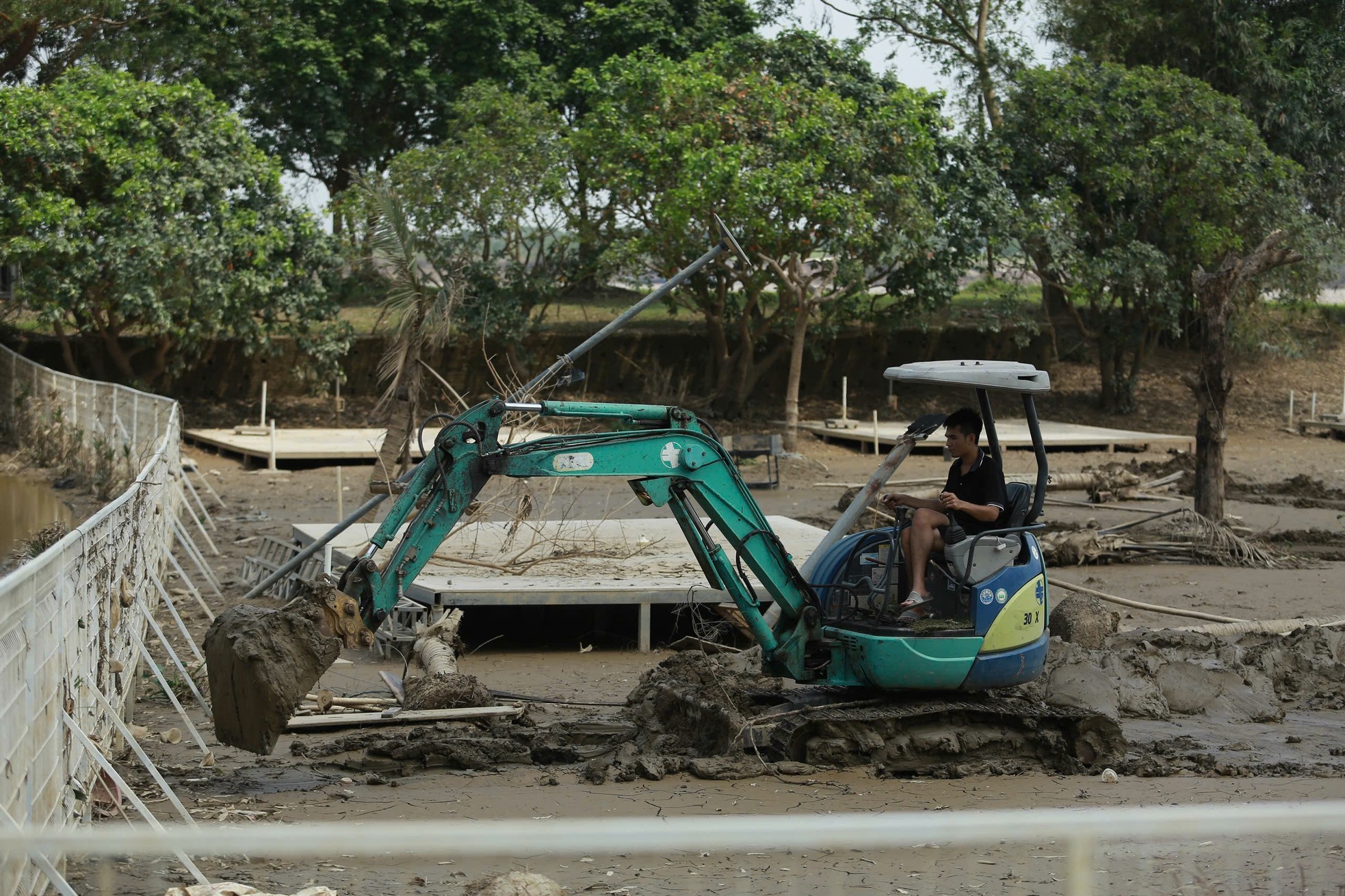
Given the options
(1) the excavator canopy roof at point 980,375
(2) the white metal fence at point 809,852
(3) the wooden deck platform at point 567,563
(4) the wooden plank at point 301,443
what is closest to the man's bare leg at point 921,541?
(1) the excavator canopy roof at point 980,375

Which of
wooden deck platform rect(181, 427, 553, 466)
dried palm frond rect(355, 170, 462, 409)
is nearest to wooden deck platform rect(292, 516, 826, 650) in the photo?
dried palm frond rect(355, 170, 462, 409)

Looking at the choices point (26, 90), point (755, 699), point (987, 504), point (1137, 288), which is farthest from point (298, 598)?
point (1137, 288)

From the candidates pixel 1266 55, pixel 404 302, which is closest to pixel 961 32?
pixel 1266 55

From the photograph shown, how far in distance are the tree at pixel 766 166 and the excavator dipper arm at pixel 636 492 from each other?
15193 millimetres

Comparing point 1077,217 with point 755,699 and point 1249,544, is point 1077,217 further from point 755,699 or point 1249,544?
point 755,699

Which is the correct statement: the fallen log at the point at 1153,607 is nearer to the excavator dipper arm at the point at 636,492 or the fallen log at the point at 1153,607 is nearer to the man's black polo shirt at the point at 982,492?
the man's black polo shirt at the point at 982,492

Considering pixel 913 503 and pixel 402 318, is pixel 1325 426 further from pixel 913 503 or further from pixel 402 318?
pixel 913 503

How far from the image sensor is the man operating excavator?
24.3ft

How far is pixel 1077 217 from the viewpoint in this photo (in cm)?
2778

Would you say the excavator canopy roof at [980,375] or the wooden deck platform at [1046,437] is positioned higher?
the excavator canopy roof at [980,375]

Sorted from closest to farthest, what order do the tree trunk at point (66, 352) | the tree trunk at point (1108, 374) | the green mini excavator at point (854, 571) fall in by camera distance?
the green mini excavator at point (854, 571) < the tree trunk at point (66, 352) < the tree trunk at point (1108, 374)

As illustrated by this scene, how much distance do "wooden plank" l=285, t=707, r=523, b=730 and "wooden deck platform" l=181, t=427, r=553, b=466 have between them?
1309cm

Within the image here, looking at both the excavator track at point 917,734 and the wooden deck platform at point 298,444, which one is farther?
the wooden deck platform at point 298,444

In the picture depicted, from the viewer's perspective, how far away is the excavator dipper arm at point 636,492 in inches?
267
